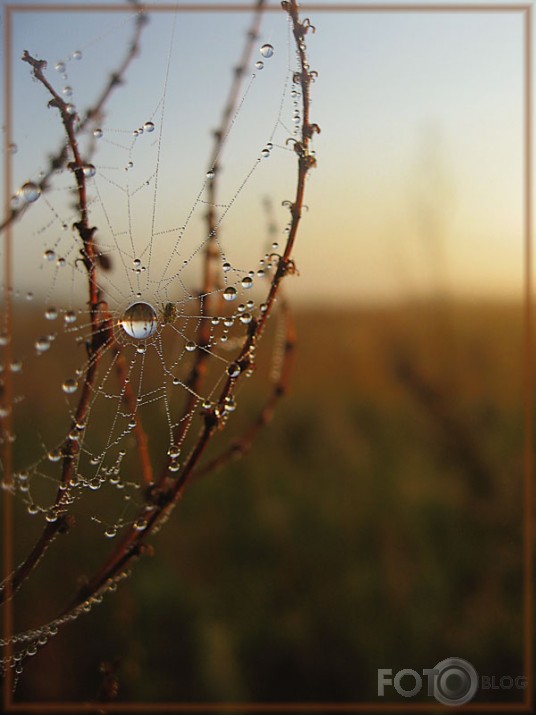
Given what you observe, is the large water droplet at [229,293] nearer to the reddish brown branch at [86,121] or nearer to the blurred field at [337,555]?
the reddish brown branch at [86,121]

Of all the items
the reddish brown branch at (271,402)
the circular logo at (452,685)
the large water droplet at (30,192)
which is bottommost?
the circular logo at (452,685)

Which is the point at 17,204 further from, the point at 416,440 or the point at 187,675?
the point at 416,440

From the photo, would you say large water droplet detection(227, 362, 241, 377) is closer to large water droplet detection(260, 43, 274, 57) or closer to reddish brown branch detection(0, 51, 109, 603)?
reddish brown branch detection(0, 51, 109, 603)

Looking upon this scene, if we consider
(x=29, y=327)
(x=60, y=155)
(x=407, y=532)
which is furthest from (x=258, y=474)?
(x=60, y=155)

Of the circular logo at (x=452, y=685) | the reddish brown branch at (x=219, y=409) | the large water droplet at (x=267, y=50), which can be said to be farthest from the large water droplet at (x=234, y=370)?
the circular logo at (x=452, y=685)

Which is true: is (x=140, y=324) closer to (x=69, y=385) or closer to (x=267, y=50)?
(x=69, y=385)

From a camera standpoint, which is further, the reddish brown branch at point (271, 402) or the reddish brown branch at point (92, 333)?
the reddish brown branch at point (271, 402)
